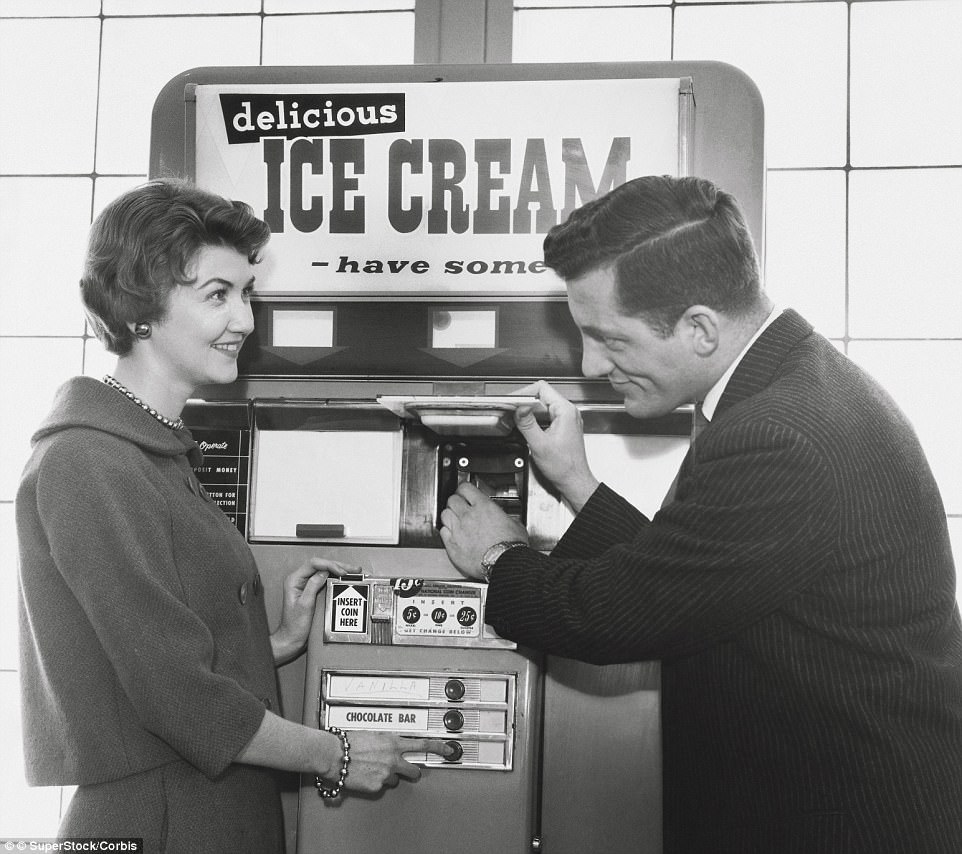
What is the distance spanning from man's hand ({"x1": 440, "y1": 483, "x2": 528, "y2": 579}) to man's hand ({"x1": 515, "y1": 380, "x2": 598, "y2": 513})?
108mm

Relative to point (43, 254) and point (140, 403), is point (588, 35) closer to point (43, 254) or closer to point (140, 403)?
point (43, 254)

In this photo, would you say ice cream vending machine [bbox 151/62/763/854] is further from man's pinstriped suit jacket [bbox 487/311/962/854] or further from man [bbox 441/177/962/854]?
man's pinstriped suit jacket [bbox 487/311/962/854]

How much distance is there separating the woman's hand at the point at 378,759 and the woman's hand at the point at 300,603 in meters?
0.20

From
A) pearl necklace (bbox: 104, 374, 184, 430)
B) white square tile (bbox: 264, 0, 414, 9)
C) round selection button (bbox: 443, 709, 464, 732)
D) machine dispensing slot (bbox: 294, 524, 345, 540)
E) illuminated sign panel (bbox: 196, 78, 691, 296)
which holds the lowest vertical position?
round selection button (bbox: 443, 709, 464, 732)

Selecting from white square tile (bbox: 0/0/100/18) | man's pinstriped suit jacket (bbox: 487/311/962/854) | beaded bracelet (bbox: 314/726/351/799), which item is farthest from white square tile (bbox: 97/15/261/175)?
man's pinstriped suit jacket (bbox: 487/311/962/854)

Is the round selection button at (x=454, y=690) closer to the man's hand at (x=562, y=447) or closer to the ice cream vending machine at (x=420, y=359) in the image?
the ice cream vending machine at (x=420, y=359)

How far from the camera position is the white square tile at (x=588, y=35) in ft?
9.41

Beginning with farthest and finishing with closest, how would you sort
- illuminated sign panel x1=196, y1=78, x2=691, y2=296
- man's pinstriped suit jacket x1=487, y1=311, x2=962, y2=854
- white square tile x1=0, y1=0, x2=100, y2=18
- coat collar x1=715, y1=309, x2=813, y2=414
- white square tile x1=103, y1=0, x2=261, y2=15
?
white square tile x1=0, y1=0, x2=100, y2=18, white square tile x1=103, y1=0, x2=261, y2=15, illuminated sign panel x1=196, y1=78, x2=691, y2=296, coat collar x1=715, y1=309, x2=813, y2=414, man's pinstriped suit jacket x1=487, y1=311, x2=962, y2=854

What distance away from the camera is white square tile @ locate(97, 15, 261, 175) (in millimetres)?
3053

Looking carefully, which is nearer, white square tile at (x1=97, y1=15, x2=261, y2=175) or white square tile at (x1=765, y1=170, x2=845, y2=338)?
white square tile at (x1=765, y1=170, x2=845, y2=338)

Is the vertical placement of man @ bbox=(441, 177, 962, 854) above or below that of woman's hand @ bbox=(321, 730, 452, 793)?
above

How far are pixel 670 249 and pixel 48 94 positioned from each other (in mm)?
2358

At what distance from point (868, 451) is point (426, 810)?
3.03 feet

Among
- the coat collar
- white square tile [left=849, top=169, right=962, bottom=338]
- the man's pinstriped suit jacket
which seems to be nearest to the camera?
the man's pinstriped suit jacket
